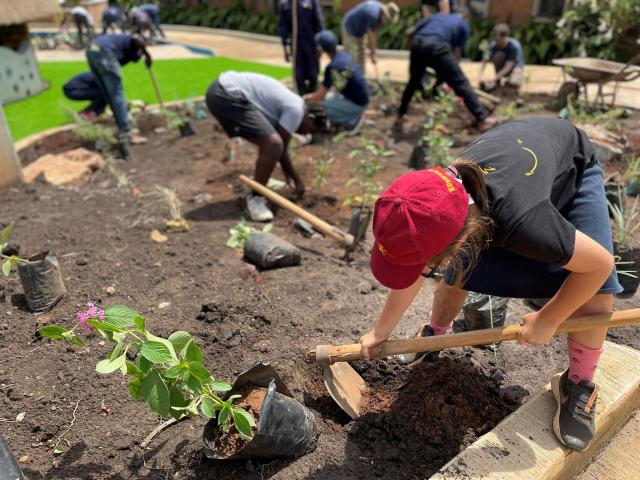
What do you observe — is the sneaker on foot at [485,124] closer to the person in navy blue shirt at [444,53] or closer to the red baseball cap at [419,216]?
the person in navy blue shirt at [444,53]

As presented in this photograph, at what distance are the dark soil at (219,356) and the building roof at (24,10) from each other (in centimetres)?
562

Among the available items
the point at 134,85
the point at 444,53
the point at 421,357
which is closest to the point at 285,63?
the point at 134,85

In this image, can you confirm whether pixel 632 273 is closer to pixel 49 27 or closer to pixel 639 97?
pixel 639 97

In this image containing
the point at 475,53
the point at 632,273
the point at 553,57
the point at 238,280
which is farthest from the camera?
the point at 475,53

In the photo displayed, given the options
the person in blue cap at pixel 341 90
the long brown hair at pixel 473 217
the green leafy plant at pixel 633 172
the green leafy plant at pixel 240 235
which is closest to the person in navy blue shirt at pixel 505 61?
the person in blue cap at pixel 341 90

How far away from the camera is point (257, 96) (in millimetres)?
4141

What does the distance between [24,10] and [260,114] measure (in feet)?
22.5

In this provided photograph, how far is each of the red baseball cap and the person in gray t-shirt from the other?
8.75 feet

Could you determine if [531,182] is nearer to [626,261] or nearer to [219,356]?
[219,356]

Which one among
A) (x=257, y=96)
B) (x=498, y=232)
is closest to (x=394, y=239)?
A: (x=498, y=232)

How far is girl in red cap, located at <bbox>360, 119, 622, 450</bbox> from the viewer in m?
1.45

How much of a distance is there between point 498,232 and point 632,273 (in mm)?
1905

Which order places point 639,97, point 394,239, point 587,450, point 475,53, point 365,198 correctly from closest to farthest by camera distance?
point 394,239, point 587,450, point 365,198, point 639,97, point 475,53

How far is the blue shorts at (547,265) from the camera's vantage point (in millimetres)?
1838
